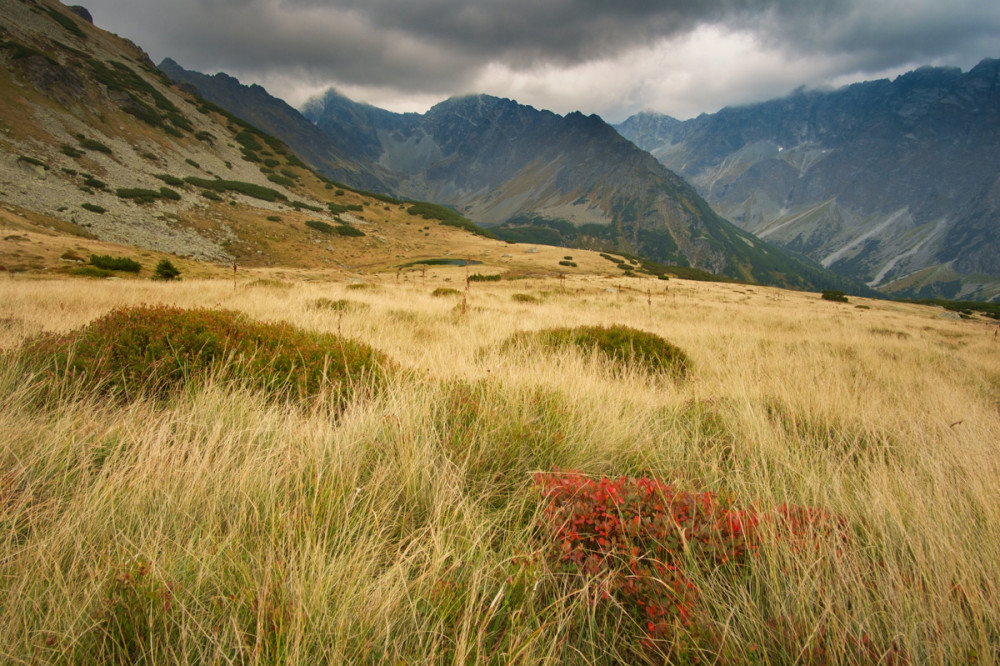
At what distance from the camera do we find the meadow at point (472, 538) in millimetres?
1254

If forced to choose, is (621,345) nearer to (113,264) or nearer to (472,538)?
(472,538)

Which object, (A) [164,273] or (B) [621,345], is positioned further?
(A) [164,273]

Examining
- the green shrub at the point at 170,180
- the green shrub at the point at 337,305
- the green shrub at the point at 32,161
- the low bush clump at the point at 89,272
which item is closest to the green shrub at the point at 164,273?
the low bush clump at the point at 89,272

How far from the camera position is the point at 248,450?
2.29m

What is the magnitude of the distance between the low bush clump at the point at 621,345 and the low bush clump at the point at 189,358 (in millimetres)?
2647

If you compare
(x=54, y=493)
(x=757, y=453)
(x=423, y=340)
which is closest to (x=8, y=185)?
(x=423, y=340)

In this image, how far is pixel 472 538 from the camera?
1.76 metres

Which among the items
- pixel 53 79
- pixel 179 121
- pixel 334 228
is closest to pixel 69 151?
pixel 53 79

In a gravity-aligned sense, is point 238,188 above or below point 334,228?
above

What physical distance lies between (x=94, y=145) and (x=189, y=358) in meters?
73.4

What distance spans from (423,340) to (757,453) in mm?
5063

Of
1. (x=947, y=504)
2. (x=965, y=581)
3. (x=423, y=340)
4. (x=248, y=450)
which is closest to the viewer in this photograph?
(x=965, y=581)

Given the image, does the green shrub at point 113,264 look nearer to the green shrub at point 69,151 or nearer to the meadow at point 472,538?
the meadow at point 472,538

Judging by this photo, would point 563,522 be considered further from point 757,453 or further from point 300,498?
point 757,453
